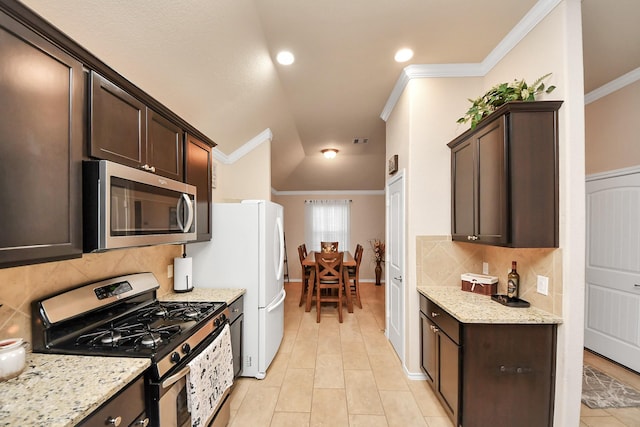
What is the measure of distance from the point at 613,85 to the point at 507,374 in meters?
3.03

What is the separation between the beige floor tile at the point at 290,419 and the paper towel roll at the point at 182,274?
1.24m

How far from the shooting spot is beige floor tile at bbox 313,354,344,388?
2.45 metres

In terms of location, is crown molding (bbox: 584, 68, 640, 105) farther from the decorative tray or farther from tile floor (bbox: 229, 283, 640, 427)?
tile floor (bbox: 229, 283, 640, 427)

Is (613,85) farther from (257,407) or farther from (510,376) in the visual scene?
(257,407)

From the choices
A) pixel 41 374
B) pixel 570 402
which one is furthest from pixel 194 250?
pixel 570 402

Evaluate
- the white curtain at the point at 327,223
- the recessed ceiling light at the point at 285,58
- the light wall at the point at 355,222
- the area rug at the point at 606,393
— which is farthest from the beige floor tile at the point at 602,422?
the white curtain at the point at 327,223

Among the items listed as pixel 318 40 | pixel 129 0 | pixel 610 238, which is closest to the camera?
pixel 129 0

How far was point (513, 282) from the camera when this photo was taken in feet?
6.53

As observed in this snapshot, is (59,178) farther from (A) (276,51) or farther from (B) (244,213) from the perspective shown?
(A) (276,51)

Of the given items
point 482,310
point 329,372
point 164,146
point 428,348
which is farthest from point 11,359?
point 428,348

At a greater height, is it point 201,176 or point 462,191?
point 201,176

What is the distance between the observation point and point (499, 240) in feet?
5.97

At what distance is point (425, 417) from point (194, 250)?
234 cm

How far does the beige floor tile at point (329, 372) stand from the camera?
8.05ft
